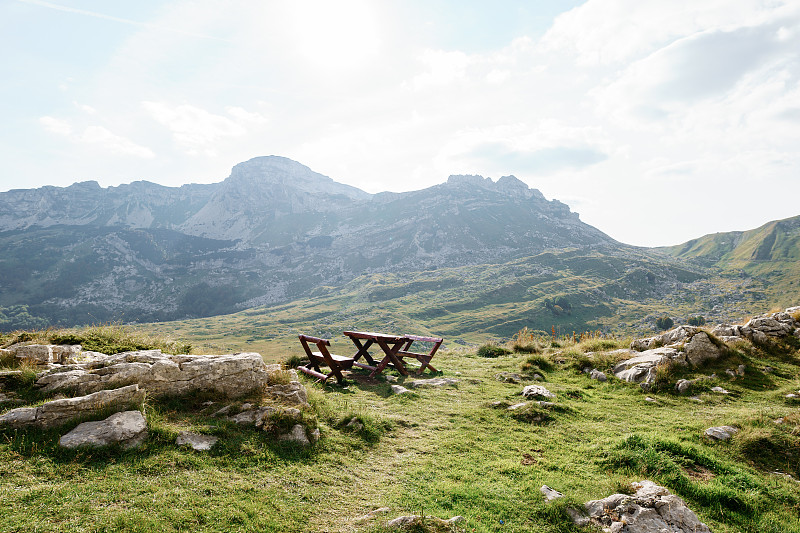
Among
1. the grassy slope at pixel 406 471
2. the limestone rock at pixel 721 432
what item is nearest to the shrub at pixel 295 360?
the grassy slope at pixel 406 471

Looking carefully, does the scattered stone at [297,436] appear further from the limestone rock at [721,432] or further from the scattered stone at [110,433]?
the limestone rock at [721,432]

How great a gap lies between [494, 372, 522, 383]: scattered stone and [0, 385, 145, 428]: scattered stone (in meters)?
13.8

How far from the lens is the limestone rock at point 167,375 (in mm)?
9070

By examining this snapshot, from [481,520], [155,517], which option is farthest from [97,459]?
[481,520]

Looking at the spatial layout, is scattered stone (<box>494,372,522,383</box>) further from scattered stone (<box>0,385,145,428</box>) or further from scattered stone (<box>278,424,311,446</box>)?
scattered stone (<box>0,385,145,428</box>)

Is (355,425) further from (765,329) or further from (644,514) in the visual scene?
(765,329)

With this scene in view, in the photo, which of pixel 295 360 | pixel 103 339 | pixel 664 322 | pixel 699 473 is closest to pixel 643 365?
pixel 699 473

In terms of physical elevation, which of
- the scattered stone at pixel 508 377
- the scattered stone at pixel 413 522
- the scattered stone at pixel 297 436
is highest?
the scattered stone at pixel 297 436

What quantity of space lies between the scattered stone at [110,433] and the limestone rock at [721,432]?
45.6 feet

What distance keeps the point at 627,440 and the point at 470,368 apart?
424 inches

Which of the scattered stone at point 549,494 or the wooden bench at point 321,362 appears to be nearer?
the scattered stone at point 549,494

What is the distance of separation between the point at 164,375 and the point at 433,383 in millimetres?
10214

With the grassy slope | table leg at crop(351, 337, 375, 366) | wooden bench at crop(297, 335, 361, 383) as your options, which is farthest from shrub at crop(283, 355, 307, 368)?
the grassy slope

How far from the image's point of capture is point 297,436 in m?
8.98
